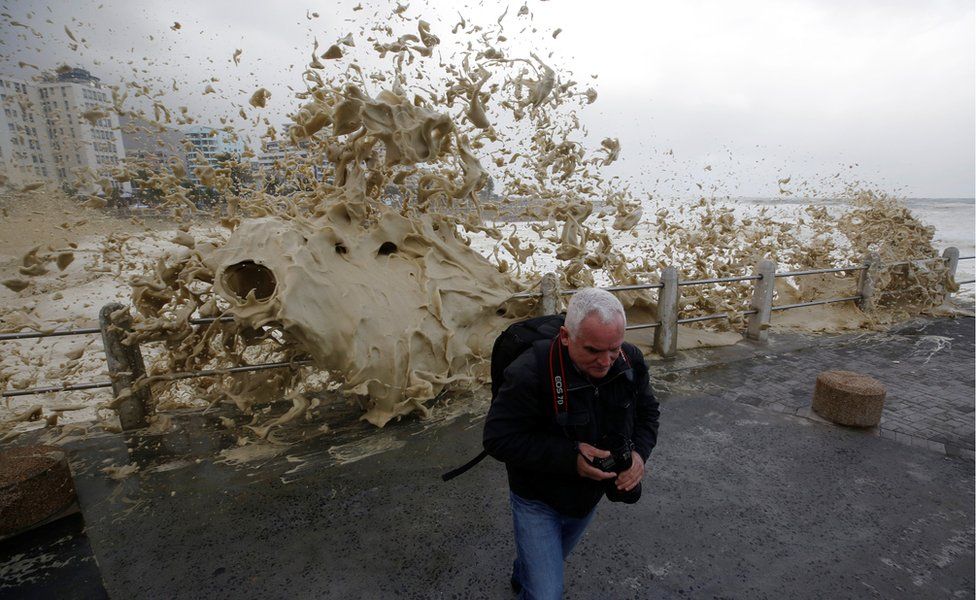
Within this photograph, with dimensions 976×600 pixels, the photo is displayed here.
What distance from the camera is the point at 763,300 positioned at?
7.32 m

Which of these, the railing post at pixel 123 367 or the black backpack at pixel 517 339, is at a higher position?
the black backpack at pixel 517 339

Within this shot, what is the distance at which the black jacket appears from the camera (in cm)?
194

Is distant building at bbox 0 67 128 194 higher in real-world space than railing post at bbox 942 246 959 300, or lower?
higher

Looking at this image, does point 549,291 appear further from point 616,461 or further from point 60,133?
point 60,133

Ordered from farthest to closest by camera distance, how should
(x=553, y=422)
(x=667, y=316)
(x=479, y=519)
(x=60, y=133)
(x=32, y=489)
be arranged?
(x=667, y=316) → (x=60, y=133) → (x=479, y=519) → (x=32, y=489) → (x=553, y=422)

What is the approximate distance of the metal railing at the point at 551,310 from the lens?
4.37 metres

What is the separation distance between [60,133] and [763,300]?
9821mm

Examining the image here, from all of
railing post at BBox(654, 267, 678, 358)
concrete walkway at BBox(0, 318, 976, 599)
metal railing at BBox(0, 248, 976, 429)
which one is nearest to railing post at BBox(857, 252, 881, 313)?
metal railing at BBox(0, 248, 976, 429)

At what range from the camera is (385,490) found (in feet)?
11.9

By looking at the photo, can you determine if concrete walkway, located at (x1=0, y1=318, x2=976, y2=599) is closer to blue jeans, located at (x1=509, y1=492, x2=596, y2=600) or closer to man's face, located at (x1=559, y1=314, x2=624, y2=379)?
blue jeans, located at (x1=509, y1=492, x2=596, y2=600)

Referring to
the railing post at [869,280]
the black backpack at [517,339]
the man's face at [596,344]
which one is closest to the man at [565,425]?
the man's face at [596,344]

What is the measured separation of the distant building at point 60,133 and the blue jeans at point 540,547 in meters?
5.77

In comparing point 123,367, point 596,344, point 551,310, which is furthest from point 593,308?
point 123,367

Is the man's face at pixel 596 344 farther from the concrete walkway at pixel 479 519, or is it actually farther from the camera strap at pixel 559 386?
the concrete walkway at pixel 479 519
